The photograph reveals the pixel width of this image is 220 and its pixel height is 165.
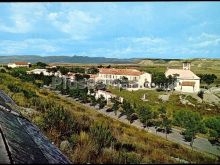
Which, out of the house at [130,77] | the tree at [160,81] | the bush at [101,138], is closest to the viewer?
the bush at [101,138]

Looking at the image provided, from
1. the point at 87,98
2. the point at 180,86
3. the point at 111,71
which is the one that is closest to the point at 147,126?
the point at 87,98

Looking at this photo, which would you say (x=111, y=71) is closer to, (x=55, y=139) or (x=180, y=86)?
(x=180, y=86)

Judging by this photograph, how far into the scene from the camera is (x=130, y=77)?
119m

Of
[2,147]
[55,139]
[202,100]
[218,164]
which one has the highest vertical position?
[218,164]

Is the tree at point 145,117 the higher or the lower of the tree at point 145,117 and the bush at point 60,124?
the lower

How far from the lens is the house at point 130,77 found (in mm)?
112213

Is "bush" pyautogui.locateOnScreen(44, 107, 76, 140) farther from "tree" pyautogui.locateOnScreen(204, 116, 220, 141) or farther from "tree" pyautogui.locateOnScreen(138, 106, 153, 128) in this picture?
"tree" pyautogui.locateOnScreen(138, 106, 153, 128)

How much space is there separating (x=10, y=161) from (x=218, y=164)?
9.55 ft

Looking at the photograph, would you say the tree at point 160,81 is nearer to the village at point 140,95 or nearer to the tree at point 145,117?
the village at point 140,95

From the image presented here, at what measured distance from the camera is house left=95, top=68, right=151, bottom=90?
11221 cm

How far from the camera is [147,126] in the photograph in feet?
181

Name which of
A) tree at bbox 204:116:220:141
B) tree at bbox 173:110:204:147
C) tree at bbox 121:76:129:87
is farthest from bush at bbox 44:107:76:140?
tree at bbox 121:76:129:87

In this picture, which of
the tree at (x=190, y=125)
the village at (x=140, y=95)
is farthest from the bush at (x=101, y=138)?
the village at (x=140, y=95)

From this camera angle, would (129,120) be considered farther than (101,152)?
Yes
